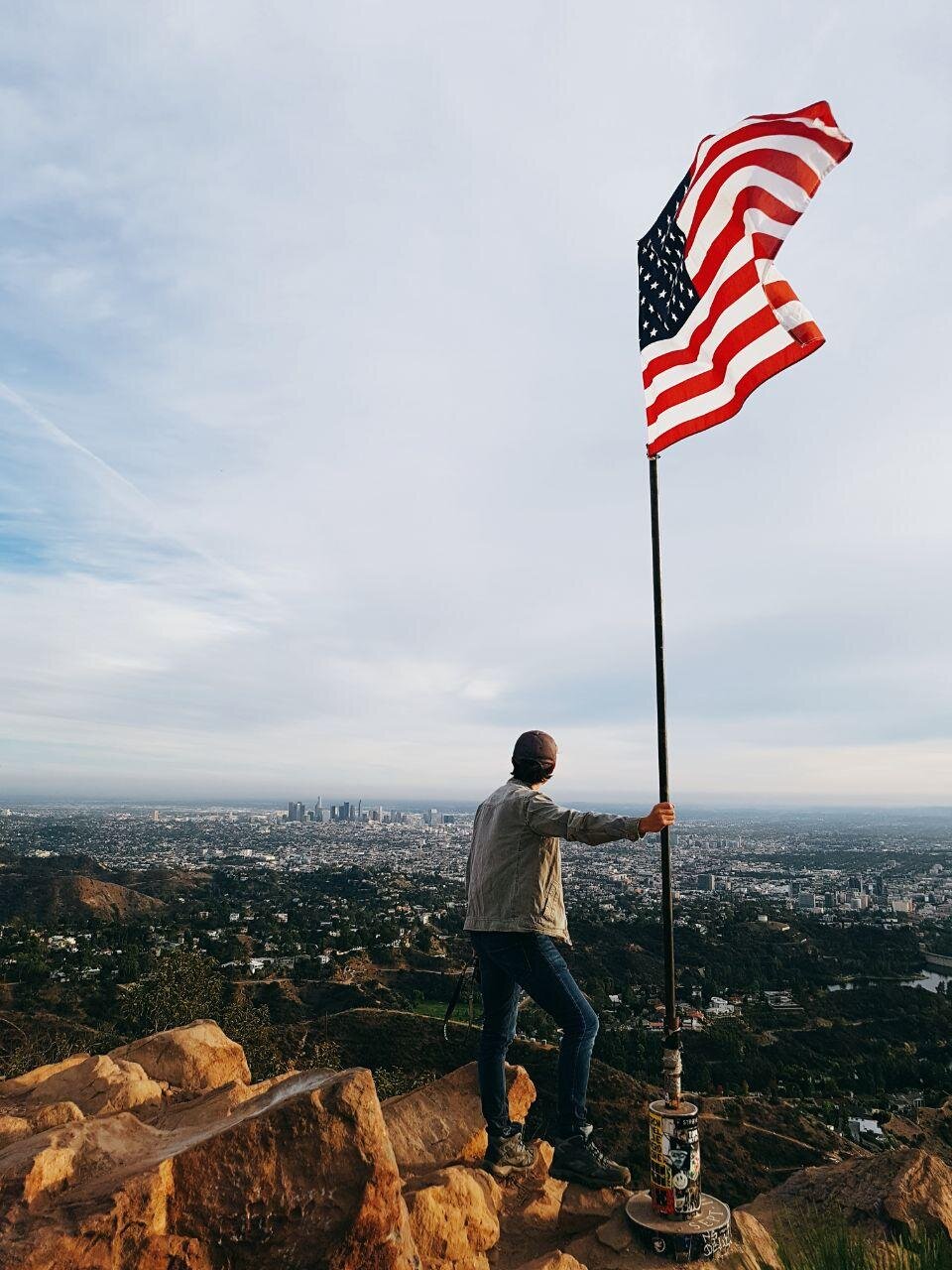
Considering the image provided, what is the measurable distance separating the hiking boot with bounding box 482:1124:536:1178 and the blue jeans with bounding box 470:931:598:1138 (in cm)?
5

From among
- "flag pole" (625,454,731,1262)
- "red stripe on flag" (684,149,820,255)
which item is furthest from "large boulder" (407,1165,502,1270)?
"red stripe on flag" (684,149,820,255)

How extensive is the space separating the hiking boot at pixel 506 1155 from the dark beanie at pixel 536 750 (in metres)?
1.98

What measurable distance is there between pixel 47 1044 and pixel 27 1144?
19.3m

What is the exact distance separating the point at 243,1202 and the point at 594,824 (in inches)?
73.4

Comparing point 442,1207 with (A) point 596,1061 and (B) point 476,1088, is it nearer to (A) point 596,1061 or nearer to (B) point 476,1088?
(B) point 476,1088

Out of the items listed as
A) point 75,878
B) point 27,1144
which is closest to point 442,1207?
point 27,1144

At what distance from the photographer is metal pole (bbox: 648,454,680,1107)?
3.48 meters

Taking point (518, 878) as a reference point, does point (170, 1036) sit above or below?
below

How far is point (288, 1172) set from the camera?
256 centimetres

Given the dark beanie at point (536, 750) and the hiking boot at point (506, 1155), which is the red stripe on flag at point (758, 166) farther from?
the hiking boot at point (506, 1155)

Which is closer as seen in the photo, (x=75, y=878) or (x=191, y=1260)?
(x=191, y=1260)

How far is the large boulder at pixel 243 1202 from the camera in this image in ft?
7.84

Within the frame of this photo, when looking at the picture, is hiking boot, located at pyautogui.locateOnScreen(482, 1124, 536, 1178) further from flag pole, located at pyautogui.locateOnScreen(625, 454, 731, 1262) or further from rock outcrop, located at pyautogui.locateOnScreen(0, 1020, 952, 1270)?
flag pole, located at pyautogui.locateOnScreen(625, 454, 731, 1262)

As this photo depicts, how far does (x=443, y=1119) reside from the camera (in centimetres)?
448
